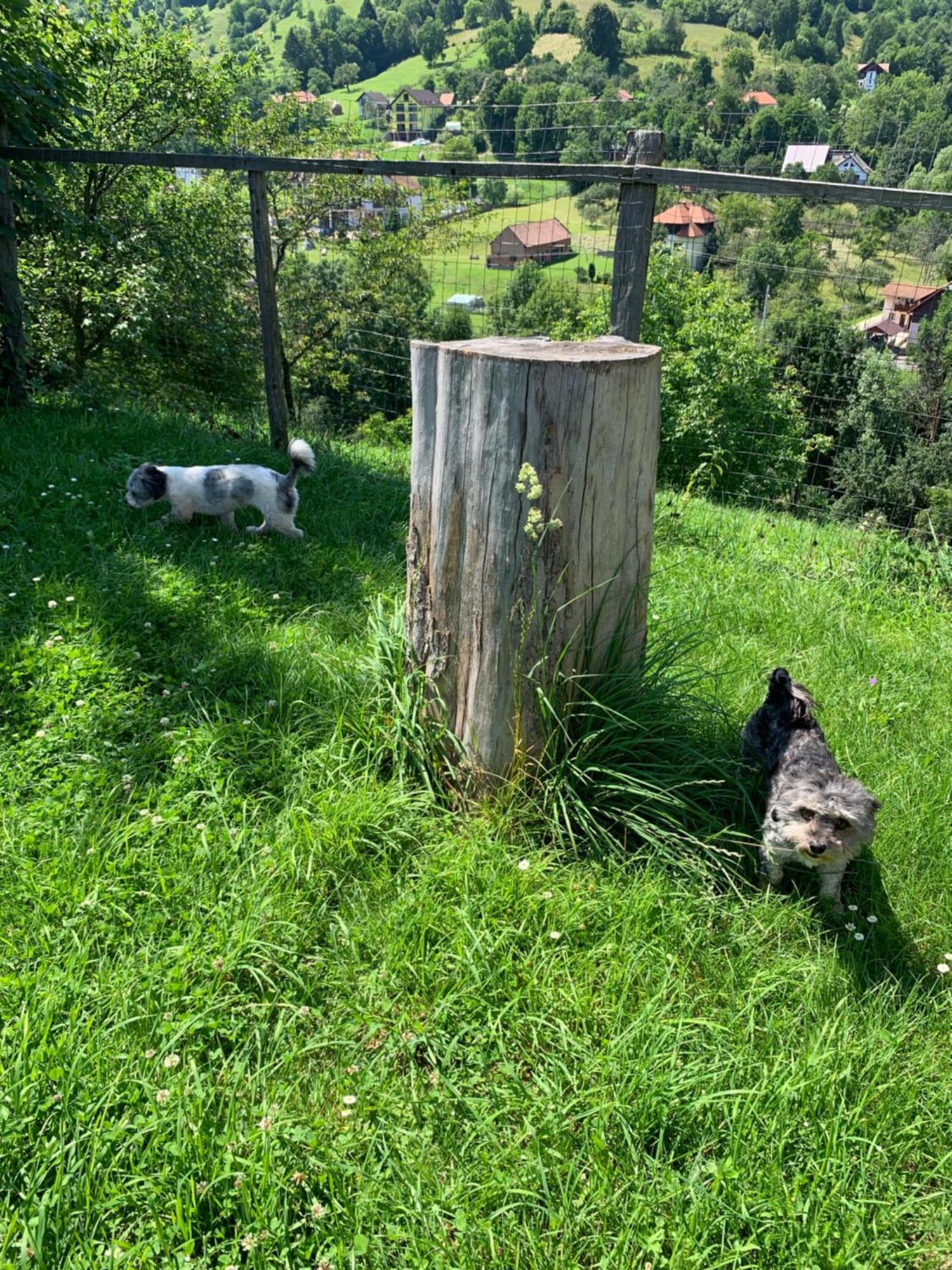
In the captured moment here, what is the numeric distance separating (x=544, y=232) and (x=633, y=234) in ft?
23.9

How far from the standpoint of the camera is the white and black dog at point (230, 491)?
4.94 m

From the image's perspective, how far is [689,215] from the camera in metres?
13.7

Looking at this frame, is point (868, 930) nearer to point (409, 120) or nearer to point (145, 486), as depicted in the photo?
point (145, 486)

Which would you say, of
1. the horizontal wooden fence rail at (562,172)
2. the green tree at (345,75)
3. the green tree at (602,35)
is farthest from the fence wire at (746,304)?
the green tree at (345,75)

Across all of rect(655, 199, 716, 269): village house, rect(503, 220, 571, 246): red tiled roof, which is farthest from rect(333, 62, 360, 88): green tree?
rect(503, 220, 571, 246): red tiled roof

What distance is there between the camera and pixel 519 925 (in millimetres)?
2439

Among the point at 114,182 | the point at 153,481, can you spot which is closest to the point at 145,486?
Result: the point at 153,481

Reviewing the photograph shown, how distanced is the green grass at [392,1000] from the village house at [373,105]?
18424 millimetres

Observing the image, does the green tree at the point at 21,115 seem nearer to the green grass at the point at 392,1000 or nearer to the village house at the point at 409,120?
the green grass at the point at 392,1000

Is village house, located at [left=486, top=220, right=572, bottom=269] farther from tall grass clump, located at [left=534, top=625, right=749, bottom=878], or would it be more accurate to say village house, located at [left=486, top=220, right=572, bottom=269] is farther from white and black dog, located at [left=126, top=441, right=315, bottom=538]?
tall grass clump, located at [left=534, top=625, right=749, bottom=878]

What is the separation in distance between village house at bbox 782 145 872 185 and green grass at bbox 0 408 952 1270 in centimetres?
1335

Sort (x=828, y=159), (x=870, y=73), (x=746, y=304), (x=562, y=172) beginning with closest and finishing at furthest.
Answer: (x=562, y=172), (x=828, y=159), (x=746, y=304), (x=870, y=73)

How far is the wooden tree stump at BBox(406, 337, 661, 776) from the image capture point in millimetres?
2602

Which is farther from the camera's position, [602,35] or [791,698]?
[602,35]
